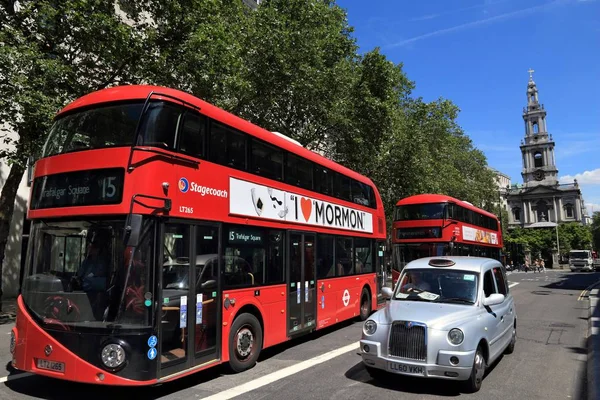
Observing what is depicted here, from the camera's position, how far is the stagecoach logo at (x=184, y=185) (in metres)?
6.08

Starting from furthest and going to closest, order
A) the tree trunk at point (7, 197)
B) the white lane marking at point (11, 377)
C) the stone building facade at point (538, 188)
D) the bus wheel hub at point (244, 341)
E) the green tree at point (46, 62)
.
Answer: the stone building facade at point (538, 188)
the tree trunk at point (7, 197)
the green tree at point (46, 62)
the bus wheel hub at point (244, 341)
the white lane marking at point (11, 377)

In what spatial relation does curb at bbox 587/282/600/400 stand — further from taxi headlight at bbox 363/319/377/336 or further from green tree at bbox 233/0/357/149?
green tree at bbox 233/0/357/149

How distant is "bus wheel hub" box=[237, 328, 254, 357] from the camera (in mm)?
7172

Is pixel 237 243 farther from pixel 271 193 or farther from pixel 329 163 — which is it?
pixel 329 163

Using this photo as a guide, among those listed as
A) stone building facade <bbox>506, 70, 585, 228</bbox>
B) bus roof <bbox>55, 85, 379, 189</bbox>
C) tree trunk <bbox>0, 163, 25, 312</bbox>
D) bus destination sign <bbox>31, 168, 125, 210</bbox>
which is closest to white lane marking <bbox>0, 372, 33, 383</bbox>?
bus destination sign <bbox>31, 168, 125, 210</bbox>

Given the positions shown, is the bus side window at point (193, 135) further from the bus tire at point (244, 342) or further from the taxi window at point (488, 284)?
the taxi window at point (488, 284)

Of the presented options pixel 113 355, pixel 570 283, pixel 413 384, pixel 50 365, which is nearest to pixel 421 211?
pixel 413 384

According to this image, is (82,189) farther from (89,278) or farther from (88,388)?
(88,388)

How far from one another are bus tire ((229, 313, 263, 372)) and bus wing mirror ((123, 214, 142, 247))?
255 centimetres

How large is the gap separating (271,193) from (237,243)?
1508mm

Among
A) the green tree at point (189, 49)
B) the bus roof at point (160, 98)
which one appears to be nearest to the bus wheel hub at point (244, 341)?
the bus roof at point (160, 98)

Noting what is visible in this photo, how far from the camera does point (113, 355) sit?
16.7ft

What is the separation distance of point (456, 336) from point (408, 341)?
643 millimetres

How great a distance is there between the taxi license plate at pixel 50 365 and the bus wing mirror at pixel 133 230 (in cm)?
171
